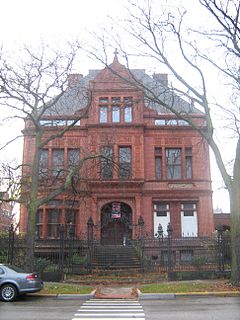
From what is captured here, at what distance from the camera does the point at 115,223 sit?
109 ft

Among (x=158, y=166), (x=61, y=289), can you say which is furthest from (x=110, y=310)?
(x=158, y=166)

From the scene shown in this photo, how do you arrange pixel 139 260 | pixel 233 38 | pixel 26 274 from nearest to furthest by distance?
1. pixel 26 274
2. pixel 233 38
3. pixel 139 260

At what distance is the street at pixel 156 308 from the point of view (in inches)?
424

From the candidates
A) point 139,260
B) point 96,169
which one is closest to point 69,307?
point 139,260

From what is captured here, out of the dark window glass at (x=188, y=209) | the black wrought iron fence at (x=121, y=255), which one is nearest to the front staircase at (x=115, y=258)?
the black wrought iron fence at (x=121, y=255)

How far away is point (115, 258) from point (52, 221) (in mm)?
8527

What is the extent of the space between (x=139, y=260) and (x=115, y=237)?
731cm

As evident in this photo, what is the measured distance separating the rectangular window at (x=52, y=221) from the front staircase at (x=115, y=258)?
5851mm

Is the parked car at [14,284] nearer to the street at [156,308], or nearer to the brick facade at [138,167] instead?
the street at [156,308]

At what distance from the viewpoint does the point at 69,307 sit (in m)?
13.0

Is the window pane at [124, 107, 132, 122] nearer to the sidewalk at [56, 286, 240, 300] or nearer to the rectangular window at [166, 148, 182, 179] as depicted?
the rectangular window at [166, 148, 182, 179]

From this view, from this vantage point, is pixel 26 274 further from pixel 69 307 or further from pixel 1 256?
pixel 1 256

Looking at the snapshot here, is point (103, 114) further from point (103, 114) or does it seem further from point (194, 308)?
point (194, 308)

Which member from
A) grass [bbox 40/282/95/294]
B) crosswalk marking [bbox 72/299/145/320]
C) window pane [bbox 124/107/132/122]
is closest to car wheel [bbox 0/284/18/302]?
grass [bbox 40/282/95/294]
